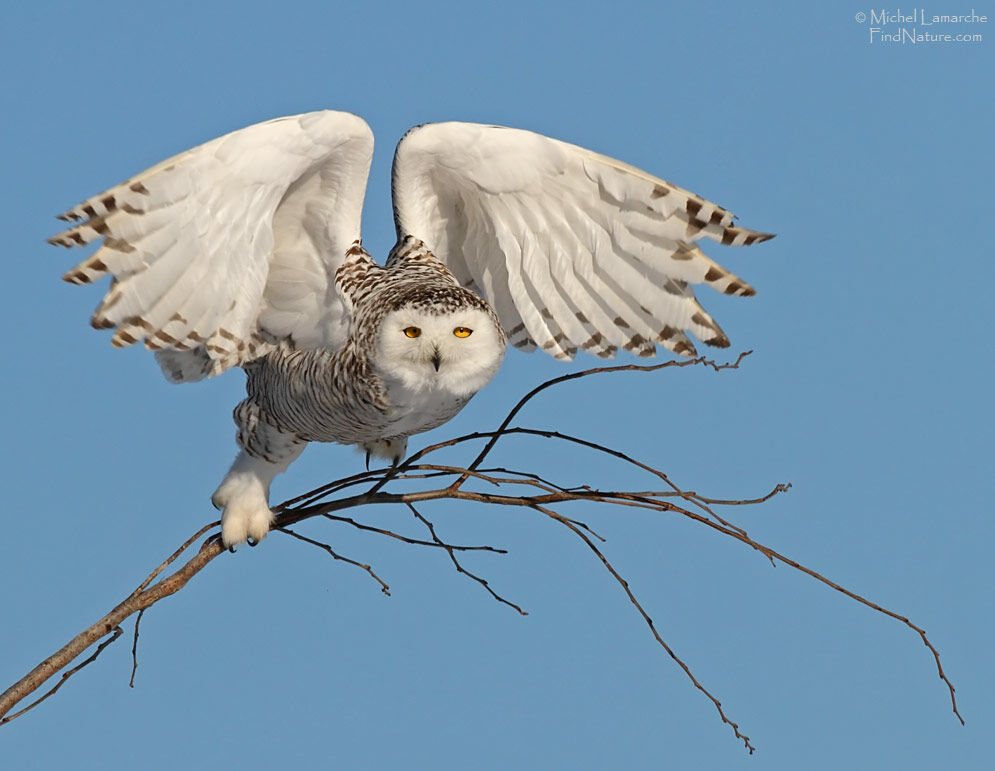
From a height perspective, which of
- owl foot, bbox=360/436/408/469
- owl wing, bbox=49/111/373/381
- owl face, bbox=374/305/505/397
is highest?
owl wing, bbox=49/111/373/381

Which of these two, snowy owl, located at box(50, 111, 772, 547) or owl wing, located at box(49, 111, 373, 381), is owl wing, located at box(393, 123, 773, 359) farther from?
owl wing, located at box(49, 111, 373, 381)

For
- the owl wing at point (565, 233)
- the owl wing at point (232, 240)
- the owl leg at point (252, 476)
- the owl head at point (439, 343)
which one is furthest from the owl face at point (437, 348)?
the owl leg at point (252, 476)

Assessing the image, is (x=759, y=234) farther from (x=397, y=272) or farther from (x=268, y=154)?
(x=268, y=154)

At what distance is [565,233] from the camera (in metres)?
4.95

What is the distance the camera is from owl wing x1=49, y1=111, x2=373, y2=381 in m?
4.18

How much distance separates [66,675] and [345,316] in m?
1.49

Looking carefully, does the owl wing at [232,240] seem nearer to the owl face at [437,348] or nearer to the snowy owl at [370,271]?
the snowy owl at [370,271]

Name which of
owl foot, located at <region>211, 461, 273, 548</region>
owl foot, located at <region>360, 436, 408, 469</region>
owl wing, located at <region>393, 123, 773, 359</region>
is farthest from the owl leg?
owl wing, located at <region>393, 123, 773, 359</region>

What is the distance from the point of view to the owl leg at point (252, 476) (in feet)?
16.6

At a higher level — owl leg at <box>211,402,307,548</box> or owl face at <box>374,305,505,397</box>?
owl face at <box>374,305,505,397</box>

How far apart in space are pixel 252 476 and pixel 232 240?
1.09 metres

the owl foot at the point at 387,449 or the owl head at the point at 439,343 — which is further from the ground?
the owl head at the point at 439,343

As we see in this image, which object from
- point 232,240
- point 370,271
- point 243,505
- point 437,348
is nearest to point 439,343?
point 437,348

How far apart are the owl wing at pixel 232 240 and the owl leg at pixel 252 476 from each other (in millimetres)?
301
